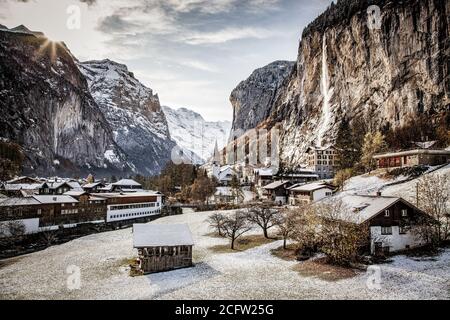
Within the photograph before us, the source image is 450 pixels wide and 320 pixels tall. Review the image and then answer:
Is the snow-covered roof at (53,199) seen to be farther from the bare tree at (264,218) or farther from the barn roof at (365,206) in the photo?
the barn roof at (365,206)

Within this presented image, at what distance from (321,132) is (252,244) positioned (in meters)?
95.8

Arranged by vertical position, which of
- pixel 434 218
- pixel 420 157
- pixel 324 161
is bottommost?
pixel 434 218

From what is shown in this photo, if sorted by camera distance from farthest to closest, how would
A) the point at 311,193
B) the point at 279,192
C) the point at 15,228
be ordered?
the point at 279,192, the point at 311,193, the point at 15,228

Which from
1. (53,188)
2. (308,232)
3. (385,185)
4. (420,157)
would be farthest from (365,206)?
(53,188)

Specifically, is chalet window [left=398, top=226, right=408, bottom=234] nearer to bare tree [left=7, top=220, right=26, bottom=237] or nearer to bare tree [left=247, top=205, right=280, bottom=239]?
bare tree [left=247, top=205, right=280, bottom=239]

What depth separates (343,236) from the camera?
3259 cm

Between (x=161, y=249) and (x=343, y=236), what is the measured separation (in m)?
18.5

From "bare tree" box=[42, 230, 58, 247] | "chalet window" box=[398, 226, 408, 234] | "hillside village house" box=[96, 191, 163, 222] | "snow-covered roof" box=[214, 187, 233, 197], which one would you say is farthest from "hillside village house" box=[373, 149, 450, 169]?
"bare tree" box=[42, 230, 58, 247]

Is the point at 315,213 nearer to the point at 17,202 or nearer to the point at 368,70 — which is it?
the point at 17,202

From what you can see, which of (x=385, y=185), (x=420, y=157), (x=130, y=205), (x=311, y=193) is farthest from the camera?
(x=130, y=205)

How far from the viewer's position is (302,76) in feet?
528

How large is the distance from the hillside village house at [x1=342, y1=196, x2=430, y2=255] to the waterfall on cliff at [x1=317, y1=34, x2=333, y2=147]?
3621 inches
